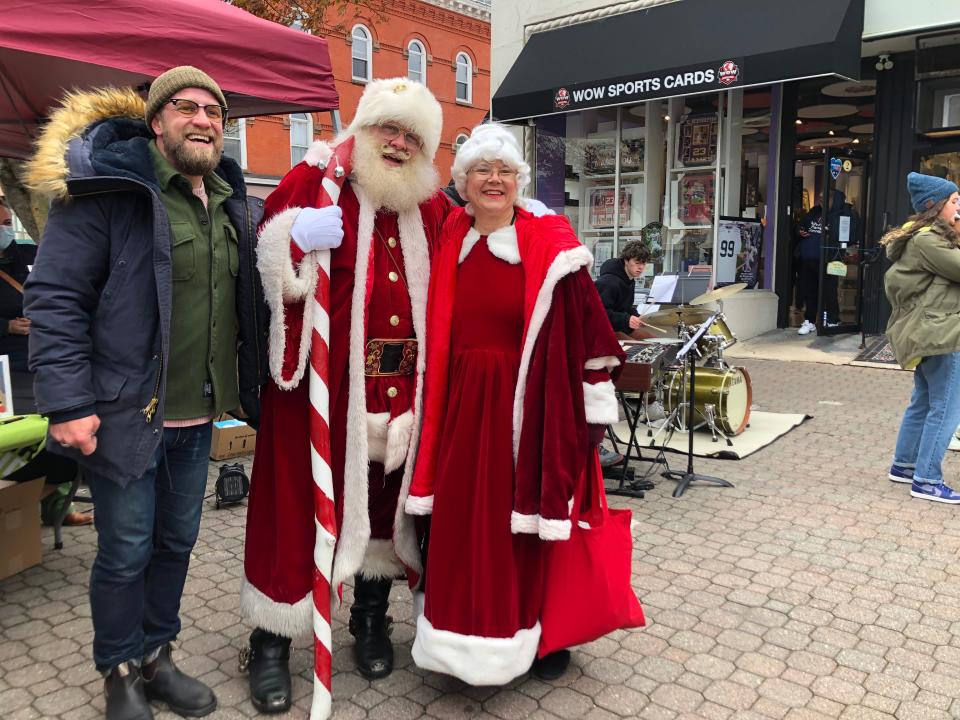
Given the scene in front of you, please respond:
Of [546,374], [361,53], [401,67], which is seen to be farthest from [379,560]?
[401,67]

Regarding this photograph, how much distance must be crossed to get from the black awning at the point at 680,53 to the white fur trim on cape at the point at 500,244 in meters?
7.38

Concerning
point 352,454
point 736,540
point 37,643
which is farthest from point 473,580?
point 736,540

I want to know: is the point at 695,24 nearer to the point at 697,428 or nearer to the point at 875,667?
the point at 697,428

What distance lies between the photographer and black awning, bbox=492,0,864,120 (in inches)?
341

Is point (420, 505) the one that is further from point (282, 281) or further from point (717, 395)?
point (717, 395)

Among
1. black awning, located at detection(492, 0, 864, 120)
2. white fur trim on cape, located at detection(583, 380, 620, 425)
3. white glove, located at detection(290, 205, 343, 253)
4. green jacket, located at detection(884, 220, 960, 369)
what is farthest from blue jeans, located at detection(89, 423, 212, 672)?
black awning, located at detection(492, 0, 864, 120)

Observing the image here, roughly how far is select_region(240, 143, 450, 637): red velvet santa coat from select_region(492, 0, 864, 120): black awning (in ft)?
25.0

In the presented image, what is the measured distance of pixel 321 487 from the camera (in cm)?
251

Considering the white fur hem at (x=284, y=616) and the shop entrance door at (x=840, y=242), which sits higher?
the shop entrance door at (x=840, y=242)

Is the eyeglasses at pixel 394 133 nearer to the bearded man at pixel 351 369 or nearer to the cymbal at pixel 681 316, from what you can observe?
the bearded man at pixel 351 369

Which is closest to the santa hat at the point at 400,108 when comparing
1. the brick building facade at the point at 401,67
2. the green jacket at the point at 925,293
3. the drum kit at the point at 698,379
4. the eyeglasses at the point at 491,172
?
the eyeglasses at the point at 491,172

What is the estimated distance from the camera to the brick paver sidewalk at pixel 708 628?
2652 millimetres

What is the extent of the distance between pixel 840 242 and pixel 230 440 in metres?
8.36

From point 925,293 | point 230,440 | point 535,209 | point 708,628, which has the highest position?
point 535,209
